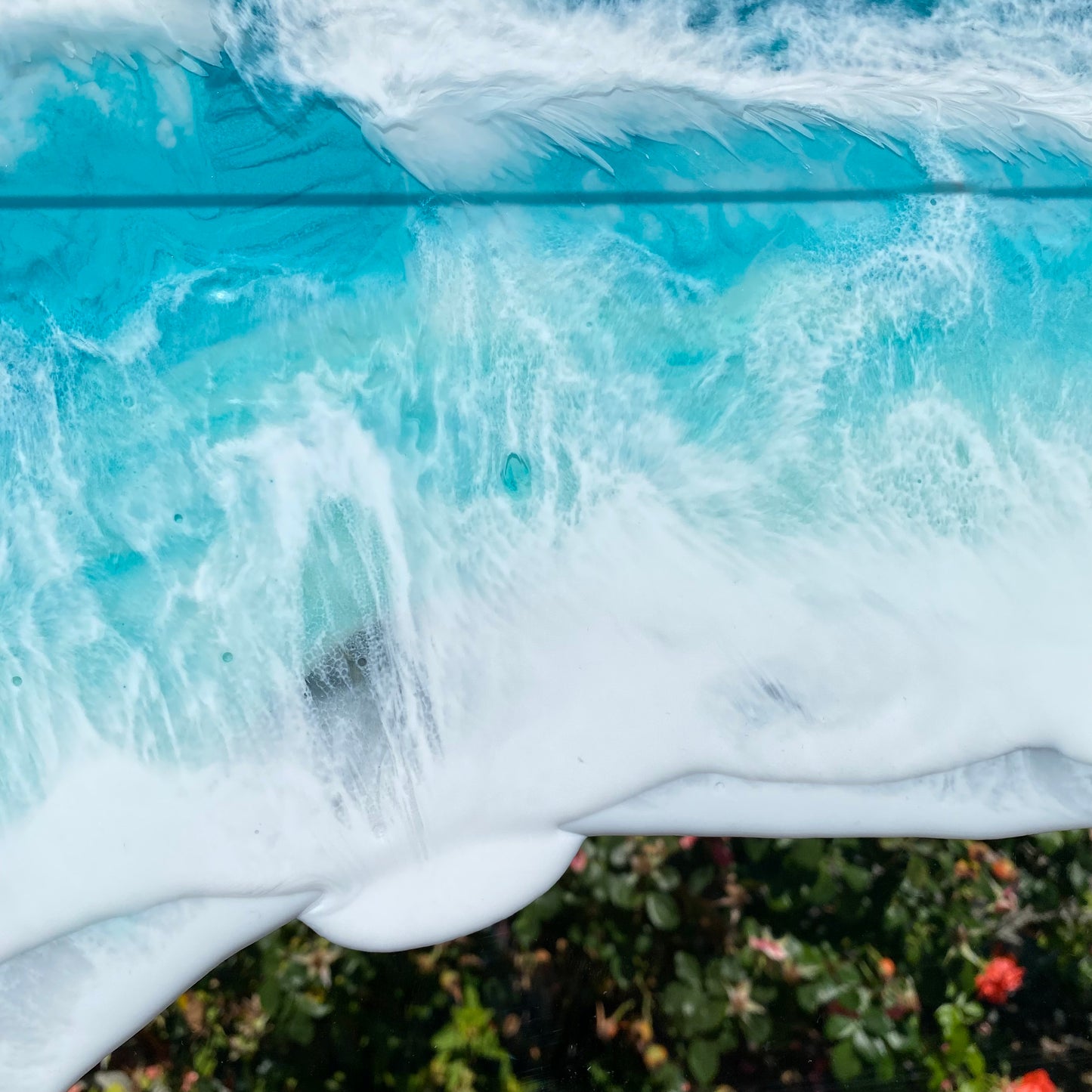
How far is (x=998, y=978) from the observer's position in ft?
3.47

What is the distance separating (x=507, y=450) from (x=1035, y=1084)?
1.01m

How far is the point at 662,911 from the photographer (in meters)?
1.03

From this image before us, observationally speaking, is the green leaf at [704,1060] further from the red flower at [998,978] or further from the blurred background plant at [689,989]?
the red flower at [998,978]

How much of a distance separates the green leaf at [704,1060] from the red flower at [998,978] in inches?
13.5

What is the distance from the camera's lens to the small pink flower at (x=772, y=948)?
1033 mm

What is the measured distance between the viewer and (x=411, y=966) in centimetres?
105

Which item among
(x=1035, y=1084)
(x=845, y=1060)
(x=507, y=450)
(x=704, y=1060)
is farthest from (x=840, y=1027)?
(x=507, y=450)

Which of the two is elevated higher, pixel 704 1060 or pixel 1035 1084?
pixel 704 1060

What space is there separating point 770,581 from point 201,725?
684 mm

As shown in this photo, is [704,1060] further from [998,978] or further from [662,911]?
[998,978]

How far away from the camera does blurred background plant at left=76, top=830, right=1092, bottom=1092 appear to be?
1.02 meters

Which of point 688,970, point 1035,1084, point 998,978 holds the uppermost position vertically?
point 688,970

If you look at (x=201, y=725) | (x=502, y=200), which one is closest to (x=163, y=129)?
(x=502, y=200)

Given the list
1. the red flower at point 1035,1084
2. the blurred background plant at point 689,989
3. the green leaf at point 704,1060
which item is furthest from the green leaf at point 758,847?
the red flower at point 1035,1084
